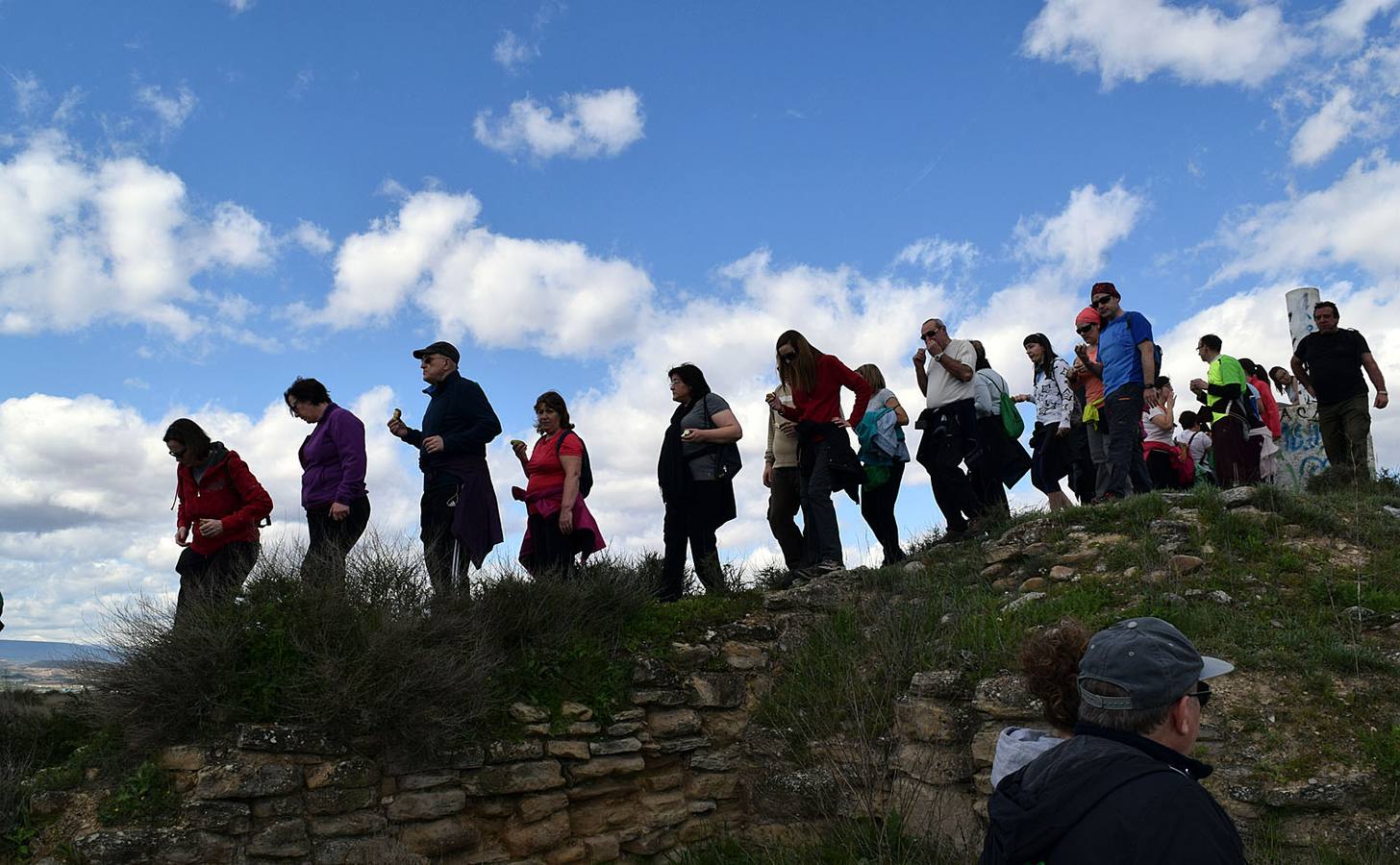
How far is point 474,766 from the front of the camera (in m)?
5.62

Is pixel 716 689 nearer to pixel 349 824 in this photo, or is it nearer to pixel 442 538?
pixel 442 538

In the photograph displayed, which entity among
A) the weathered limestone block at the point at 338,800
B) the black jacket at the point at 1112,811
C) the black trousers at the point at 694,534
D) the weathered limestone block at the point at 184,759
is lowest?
the weathered limestone block at the point at 338,800

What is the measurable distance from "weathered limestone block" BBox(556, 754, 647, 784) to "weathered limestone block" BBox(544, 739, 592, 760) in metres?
0.06

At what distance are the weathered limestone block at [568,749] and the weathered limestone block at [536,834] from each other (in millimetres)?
344

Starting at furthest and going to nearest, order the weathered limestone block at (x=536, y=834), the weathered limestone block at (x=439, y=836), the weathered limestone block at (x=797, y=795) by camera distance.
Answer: the weathered limestone block at (x=797, y=795)
the weathered limestone block at (x=536, y=834)
the weathered limestone block at (x=439, y=836)

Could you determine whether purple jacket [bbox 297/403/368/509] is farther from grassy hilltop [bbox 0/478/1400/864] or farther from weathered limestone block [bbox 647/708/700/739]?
weathered limestone block [bbox 647/708/700/739]

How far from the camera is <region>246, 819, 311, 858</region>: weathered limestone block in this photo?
16.4ft

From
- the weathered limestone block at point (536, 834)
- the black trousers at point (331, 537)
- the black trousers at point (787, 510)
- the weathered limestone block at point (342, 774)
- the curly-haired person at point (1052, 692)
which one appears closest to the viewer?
the curly-haired person at point (1052, 692)

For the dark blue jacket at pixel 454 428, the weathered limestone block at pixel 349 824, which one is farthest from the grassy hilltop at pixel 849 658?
the dark blue jacket at pixel 454 428

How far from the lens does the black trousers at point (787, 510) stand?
7.96 metres

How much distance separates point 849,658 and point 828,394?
6.87 feet

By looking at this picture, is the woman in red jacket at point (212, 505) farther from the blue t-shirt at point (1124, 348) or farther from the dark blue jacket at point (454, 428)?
the blue t-shirt at point (1124, 348)

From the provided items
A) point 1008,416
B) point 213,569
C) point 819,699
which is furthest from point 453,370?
point 1008,416

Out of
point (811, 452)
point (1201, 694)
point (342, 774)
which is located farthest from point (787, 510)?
point (1201, 694)
